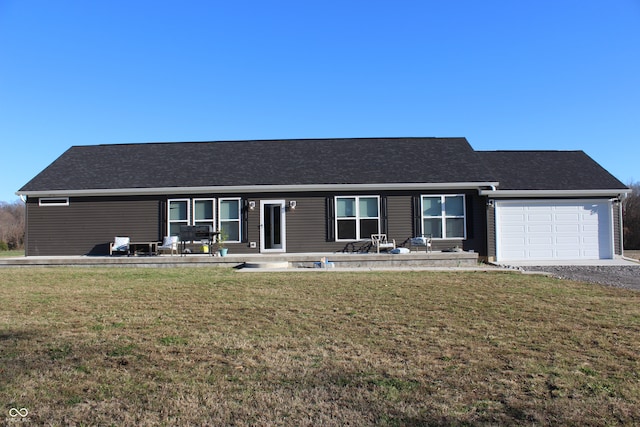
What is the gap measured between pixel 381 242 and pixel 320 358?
1094 centimetres

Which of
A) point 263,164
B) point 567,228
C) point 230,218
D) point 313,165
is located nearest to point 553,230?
point 567,228

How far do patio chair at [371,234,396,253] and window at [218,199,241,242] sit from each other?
4.75 meters

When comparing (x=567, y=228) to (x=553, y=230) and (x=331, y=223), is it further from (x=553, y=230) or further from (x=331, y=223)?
(x=331, y=223)

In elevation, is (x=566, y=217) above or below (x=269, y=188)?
below

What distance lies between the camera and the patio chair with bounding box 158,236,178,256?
14.1 m

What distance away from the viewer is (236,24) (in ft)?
47.7

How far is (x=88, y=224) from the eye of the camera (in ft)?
50.1

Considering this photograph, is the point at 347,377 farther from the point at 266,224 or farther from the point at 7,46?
the point at 7,46

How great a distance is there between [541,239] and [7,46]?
1836cm

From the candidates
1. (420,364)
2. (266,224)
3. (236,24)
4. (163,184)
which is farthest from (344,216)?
(420,364)

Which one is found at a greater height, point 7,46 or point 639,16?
point 7,46

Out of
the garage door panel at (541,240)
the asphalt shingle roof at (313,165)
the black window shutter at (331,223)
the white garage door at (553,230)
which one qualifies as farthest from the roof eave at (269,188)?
the garage door panel at (541,240)

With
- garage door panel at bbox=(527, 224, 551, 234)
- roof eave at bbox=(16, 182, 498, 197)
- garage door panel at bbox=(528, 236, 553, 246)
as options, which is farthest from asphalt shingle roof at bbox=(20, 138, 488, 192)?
garage door panel at bbox=(528, 236, 553, 246)

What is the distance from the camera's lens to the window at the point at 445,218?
1488cm
